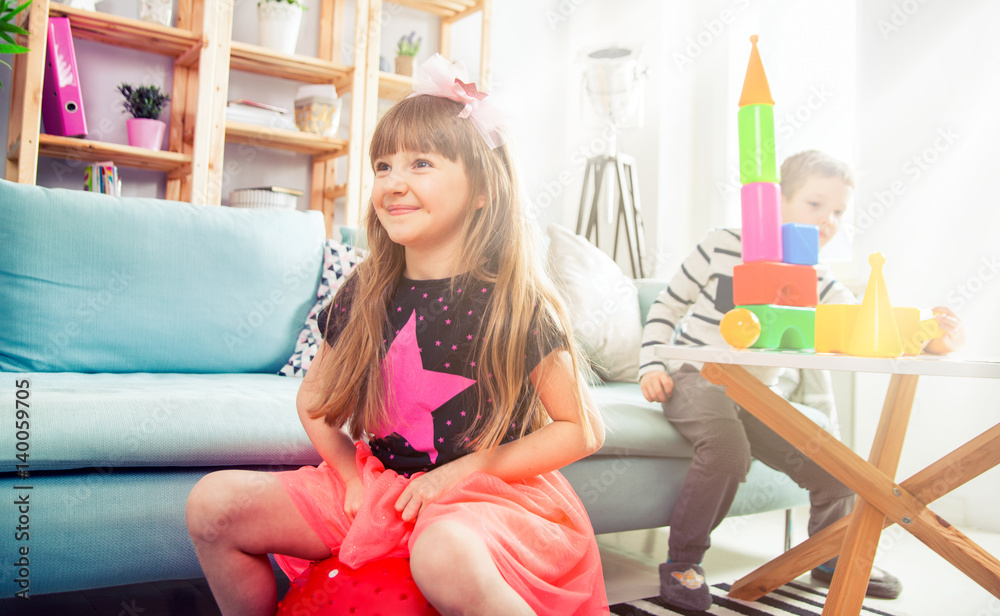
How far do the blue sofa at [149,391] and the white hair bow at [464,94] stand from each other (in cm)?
59

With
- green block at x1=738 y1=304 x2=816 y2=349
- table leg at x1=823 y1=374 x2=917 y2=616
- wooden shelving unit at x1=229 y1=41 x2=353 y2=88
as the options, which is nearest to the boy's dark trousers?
table leg at x1=823 y1=374 x2=917 y2=616

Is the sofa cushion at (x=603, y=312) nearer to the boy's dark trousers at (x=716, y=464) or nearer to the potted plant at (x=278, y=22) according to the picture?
the boy's dark trousers at (x=716, y=464)

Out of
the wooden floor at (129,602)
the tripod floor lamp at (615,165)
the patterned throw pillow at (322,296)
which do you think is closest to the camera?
the wooden floor at (129,602)

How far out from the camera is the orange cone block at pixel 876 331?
99 cm

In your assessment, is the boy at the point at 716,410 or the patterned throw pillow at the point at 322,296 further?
the patterned throw pillow at the point at 322,296

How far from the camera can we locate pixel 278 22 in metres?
2.66

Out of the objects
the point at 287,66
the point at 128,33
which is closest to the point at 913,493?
the point at 287,66

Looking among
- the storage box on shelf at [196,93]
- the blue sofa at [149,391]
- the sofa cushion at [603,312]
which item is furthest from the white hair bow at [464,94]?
the storage box on shelf at [196,93]

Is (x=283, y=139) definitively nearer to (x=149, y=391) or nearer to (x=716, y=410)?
(x=149, y=391)

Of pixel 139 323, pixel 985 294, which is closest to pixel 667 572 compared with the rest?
pixel 139 323

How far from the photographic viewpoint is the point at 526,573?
0.77 m

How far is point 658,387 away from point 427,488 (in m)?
0.80

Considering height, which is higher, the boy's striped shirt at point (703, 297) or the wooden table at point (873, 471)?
the boy's striped shirt at point (703, 297)

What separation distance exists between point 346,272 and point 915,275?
1646 mm
